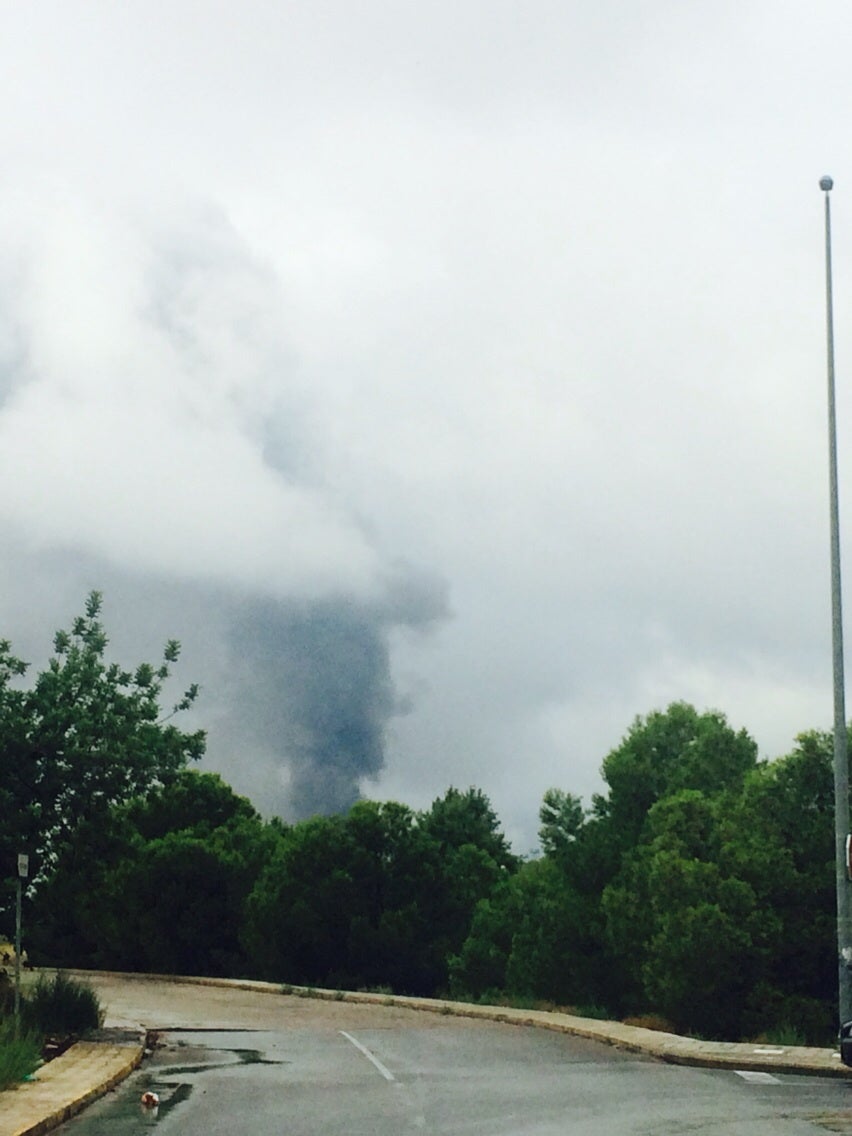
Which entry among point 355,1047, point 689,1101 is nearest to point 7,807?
point 355,1047

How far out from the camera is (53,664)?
82.1 ft

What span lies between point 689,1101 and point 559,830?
3357 cm

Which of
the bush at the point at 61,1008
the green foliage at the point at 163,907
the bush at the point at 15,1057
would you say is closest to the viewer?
the bush at the point at 15,1057

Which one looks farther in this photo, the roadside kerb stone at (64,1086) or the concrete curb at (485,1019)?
the concrete curb at (485,1019)

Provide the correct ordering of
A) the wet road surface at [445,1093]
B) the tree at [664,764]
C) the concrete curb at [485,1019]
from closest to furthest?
the wet road surface at [445,1093] < the concrete curb at [485,1019] < the tree at [664,764]

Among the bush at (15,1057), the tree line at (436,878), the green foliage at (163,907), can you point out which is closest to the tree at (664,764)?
the tree line at (436,878)

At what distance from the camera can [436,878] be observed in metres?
60.1

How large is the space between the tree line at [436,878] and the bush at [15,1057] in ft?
17.3

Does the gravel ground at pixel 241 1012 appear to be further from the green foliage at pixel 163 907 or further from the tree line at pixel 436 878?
the green foliage at pixel 163 907

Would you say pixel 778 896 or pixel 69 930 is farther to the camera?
pixel 69 930

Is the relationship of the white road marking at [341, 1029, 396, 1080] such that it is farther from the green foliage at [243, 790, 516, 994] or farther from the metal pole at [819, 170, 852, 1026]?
the green foliage at [243, 790, 516, 994]

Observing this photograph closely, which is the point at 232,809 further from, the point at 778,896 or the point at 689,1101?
the point at 689,1101

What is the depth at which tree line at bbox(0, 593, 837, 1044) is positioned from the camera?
24734 millimetres

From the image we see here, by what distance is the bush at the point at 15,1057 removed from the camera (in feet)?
50.7
